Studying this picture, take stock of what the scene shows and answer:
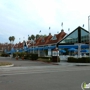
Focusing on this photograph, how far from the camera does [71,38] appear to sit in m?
63.6

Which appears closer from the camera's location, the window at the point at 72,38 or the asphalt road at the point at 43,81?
the asphalt road at the point at 43,81

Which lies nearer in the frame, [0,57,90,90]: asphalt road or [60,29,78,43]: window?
[0,57,90,90]: asphalt road

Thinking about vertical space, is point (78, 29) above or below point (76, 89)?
above

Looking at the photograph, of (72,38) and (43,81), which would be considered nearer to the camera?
(43,81)

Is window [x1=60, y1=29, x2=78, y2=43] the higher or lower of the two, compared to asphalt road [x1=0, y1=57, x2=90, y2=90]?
higher

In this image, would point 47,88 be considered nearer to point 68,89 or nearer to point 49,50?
point 68,89

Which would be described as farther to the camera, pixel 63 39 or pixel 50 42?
pixel 50 42

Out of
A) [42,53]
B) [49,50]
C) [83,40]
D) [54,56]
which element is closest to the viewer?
[54,56]

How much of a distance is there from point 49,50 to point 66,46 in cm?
611

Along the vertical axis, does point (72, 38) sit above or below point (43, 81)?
above

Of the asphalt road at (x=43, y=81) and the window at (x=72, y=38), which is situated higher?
the window at (x=72, y=38)

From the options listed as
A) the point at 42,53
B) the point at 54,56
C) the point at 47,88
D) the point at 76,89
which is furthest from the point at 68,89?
the point at 42,53

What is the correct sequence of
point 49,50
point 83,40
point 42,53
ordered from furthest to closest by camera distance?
point 42,53, point 49,50, point 83,40

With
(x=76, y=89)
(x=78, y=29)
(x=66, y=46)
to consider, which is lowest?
(x=76, y=89)
